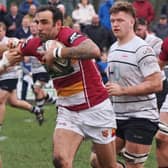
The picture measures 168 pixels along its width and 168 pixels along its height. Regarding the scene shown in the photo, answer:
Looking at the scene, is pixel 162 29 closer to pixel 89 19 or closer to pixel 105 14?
pixel 105 14

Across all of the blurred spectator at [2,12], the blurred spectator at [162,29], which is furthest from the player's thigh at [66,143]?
the blurred spectator at [2,12]

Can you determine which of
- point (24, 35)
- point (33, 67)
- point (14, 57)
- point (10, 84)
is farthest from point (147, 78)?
point (24, 35)

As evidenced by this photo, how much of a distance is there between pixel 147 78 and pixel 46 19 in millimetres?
1209

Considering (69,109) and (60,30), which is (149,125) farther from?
(60,30)

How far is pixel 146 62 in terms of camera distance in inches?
296

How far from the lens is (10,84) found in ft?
42.8

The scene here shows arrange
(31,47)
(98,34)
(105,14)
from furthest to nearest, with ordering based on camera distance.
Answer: (105,14), (98,34), (31,47)

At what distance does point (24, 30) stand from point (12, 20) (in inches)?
88.0

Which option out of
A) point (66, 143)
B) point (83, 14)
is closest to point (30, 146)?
point (66, 143)

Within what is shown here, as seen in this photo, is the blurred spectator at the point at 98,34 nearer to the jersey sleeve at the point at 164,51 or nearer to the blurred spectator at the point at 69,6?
the blurred spectator at the point at 69,6

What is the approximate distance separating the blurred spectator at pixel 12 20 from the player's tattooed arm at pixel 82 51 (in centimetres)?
1365

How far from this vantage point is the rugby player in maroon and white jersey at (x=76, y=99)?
7410mm

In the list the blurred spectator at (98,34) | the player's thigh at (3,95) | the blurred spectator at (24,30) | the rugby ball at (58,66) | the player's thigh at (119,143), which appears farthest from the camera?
the blurred spectator at (98,34)

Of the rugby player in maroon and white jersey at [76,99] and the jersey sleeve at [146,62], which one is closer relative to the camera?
the rugby player in maroon and white jersey at [76,99]
